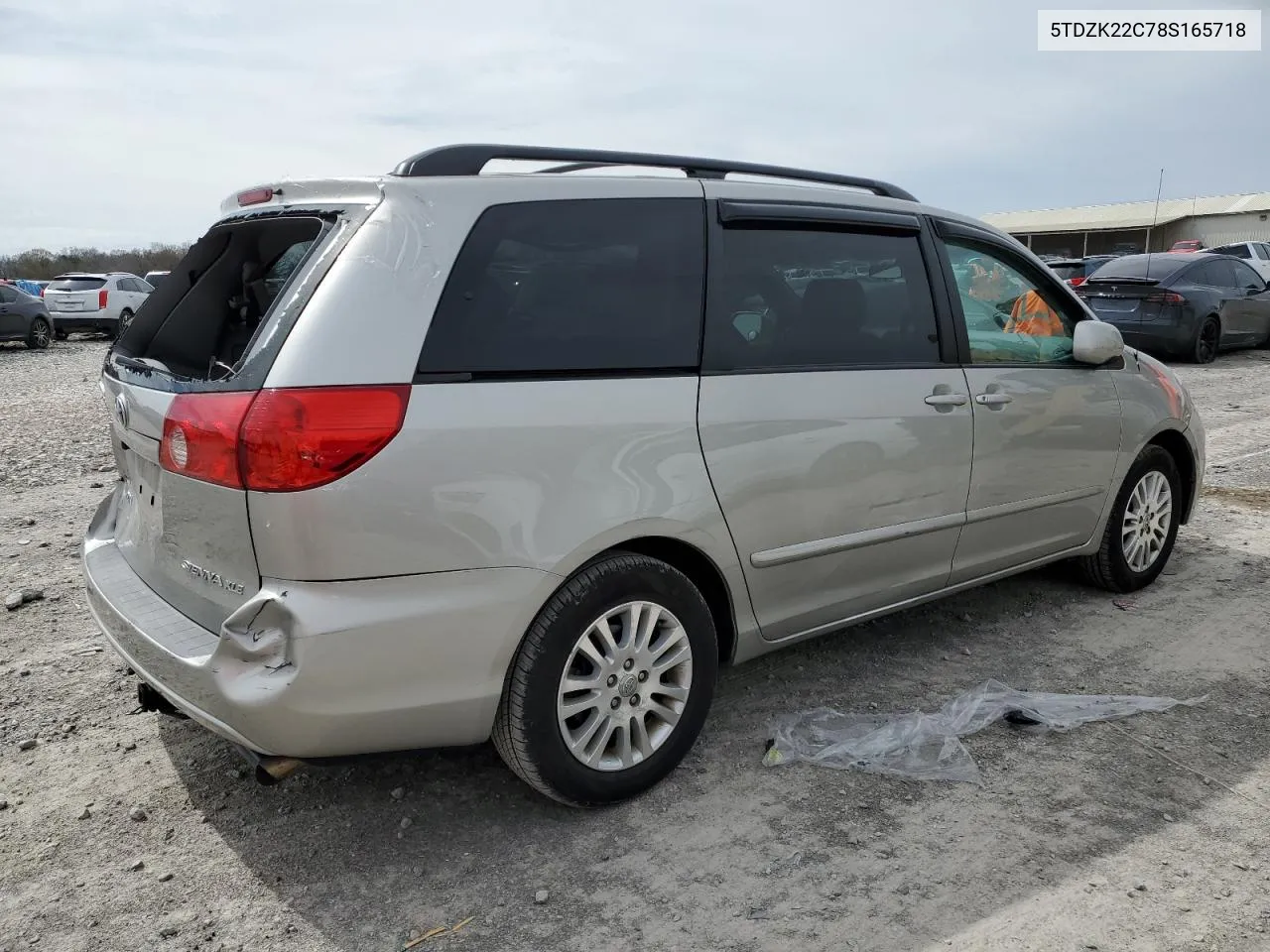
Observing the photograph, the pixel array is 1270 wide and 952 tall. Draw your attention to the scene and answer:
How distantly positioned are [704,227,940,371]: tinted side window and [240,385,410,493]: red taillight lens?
3.71 feet

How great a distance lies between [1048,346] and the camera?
170 inches

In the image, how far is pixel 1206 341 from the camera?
14062 mm

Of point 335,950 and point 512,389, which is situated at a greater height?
point 512,389

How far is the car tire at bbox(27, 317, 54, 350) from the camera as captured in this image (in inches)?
807

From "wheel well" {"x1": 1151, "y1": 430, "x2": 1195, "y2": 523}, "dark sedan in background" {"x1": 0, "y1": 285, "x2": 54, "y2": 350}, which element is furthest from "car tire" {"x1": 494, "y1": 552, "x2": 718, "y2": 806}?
"dark sedan in background" {"x1": 0, "y1": 285, "x2": 54, "y2": 350}

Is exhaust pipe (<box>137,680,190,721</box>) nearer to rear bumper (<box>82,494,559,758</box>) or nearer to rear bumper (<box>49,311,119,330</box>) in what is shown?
rear bumper (<box>82,494,559,758</box>)

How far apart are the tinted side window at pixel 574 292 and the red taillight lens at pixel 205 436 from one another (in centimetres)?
48

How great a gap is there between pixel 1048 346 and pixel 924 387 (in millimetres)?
967

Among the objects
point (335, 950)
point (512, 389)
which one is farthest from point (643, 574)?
A: point (335, 950)

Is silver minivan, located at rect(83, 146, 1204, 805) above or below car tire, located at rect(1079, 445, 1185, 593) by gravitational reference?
above

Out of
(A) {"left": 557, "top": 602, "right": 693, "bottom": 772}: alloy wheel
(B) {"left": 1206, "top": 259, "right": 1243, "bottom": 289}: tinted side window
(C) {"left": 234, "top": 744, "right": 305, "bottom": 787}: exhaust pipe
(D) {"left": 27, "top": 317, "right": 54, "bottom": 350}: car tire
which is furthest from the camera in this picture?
(D) {"left": 27, "top": 317, "right": 54, "bottom": 350}: car tire

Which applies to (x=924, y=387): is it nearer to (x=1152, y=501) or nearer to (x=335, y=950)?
(x=1152, y=501)

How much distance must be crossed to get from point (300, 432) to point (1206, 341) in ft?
47.6

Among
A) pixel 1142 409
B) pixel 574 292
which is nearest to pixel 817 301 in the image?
pixel 574 292
